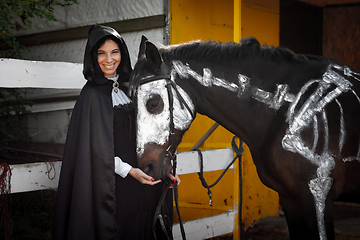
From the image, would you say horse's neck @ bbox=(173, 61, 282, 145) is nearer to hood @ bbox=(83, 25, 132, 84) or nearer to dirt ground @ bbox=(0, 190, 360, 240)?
hood @ bbox=(83, 25, 132, 84)

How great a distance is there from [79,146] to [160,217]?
27.3 inches

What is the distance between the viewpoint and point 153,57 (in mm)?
1978

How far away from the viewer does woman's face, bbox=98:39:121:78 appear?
84.7 inches

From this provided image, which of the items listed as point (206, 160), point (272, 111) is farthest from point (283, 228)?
point (272, 111)

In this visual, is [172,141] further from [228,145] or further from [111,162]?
[228,145]

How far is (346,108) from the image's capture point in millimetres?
2084

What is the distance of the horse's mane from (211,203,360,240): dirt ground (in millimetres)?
2385

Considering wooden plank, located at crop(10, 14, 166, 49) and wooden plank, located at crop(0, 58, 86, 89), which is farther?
wooden plank, located at crop(10, 14, 166, 49)

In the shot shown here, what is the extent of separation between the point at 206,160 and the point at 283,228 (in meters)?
1.57

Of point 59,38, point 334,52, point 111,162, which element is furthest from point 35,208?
point 334,52

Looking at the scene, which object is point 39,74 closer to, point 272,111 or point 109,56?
point 109,56

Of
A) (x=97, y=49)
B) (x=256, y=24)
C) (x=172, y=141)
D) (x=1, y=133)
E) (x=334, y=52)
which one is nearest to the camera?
(x=172, y=141)

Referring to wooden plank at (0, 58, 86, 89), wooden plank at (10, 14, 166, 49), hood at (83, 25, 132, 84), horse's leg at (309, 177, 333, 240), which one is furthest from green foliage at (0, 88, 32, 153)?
horse's leg at (309, 177, 333, 240)

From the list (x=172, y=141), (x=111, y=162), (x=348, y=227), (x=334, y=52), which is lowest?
(x=348, y=227)
